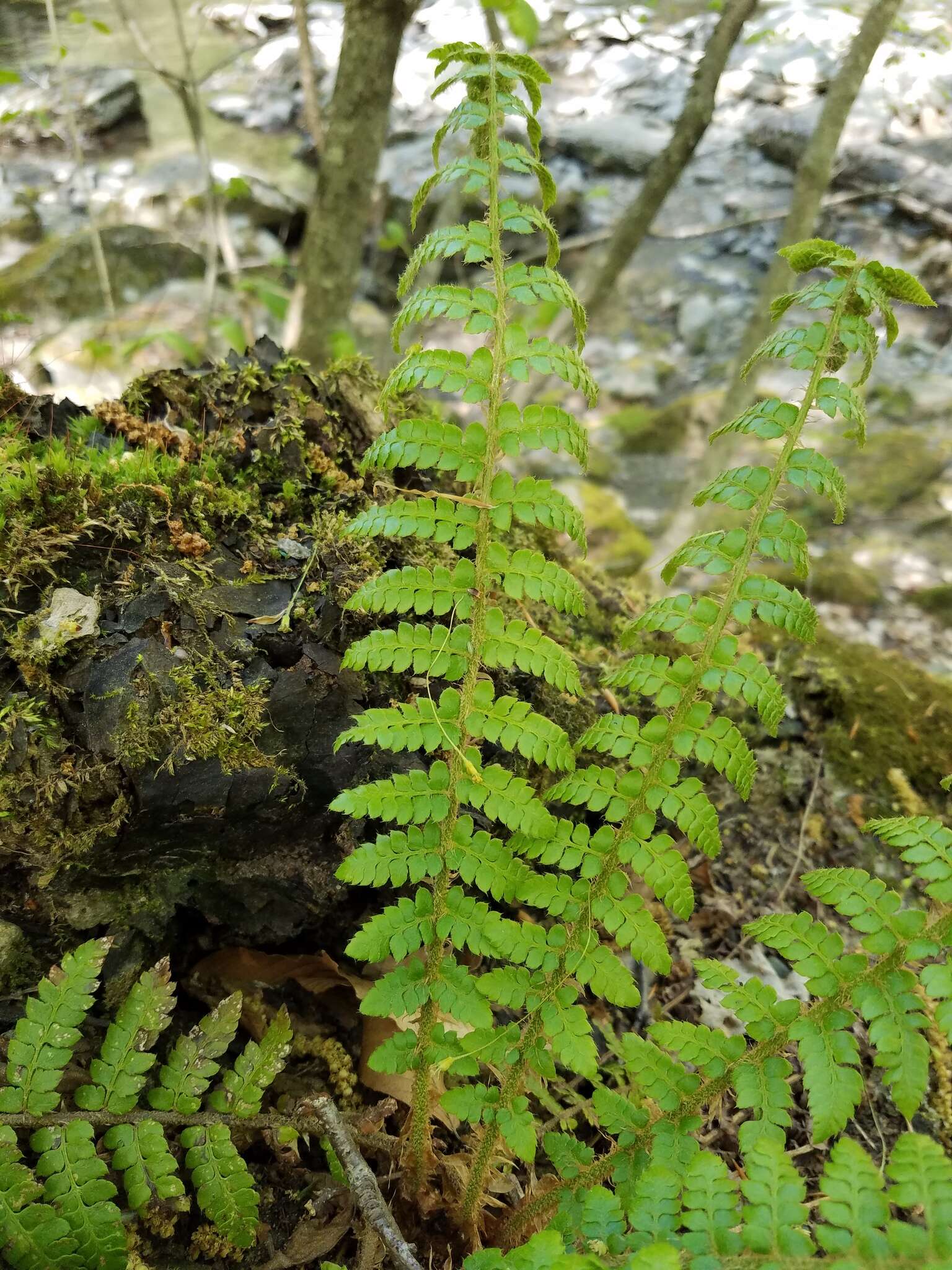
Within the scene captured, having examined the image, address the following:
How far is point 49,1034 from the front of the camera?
5.39 ft

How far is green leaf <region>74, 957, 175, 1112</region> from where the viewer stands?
1695mm

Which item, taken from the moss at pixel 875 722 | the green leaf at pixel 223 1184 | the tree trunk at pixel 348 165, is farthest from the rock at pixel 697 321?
the green leaf at pixel 223 1184

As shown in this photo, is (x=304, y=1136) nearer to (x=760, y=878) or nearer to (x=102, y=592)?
(x=102, y=592)

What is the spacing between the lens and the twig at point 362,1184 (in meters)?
1.58

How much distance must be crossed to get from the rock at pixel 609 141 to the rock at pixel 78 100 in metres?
6.88

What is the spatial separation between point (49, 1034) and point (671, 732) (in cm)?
155

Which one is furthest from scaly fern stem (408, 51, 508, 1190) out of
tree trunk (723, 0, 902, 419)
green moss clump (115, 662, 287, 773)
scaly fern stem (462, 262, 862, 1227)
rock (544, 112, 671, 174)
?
rock (544, 112, 671, 174)

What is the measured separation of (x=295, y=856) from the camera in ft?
Answer: 7.00

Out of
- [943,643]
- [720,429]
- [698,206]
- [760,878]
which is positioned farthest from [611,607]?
[698,206]

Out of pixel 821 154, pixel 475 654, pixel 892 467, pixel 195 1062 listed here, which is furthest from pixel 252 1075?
pixel 892 467

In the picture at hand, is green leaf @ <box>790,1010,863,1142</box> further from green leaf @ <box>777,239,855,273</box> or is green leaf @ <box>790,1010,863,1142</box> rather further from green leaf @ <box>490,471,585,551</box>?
green leaf @ <box>777,239,855,273</box>

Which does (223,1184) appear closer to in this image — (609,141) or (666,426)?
(666,426)

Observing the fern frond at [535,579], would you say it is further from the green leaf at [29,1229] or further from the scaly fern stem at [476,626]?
the green leaf at [29,1229]

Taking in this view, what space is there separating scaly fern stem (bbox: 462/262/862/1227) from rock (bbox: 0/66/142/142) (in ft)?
40.0
